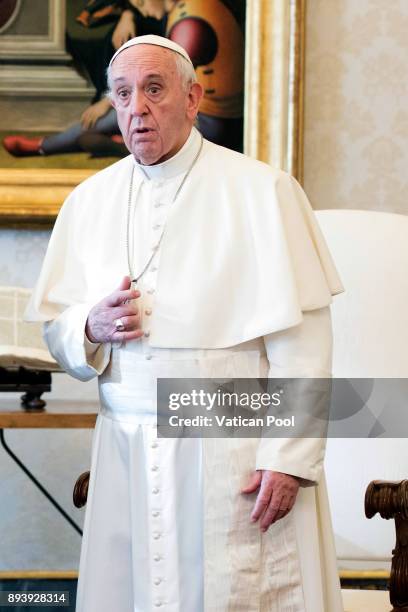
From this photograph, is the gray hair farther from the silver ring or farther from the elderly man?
the silver ring

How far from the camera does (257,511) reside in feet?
6.94

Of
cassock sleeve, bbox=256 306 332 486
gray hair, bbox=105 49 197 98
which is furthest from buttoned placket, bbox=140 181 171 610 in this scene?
gray hair, bbox=105 49 197 98

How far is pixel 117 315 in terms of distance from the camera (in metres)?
2.15

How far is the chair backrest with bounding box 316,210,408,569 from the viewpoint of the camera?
312 centimetres

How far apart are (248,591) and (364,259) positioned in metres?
1.41

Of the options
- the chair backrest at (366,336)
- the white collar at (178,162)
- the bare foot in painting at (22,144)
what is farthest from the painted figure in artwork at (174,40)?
the white collar at (178,162)

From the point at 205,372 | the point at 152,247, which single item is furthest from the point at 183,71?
the point at 205,372

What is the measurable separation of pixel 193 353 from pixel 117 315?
195 millimetres

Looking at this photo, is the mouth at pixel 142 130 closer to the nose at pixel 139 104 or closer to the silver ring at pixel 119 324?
the nose at pixel 139 104

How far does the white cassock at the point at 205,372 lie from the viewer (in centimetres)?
215

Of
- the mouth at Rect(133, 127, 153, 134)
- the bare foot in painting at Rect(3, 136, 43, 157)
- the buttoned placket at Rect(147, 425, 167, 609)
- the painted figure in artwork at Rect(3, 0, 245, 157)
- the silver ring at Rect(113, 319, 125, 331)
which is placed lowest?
the buttoned placket at Rect(147, 425, 167, 609)

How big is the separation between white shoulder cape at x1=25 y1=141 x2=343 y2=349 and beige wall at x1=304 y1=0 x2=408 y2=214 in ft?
5.00

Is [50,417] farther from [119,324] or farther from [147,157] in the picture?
[147,157]

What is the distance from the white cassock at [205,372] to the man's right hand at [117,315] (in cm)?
6
